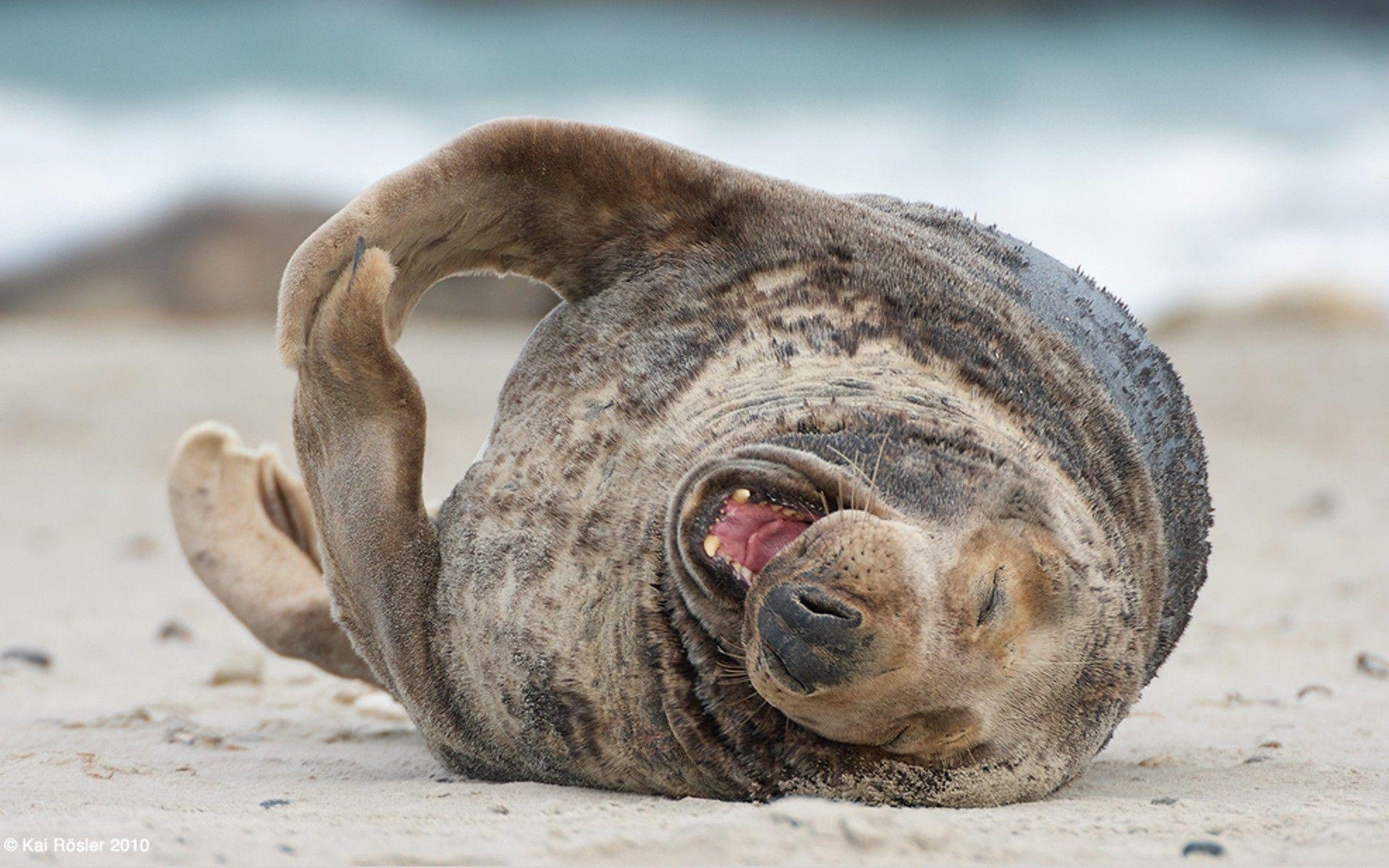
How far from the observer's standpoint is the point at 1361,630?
20.4ft

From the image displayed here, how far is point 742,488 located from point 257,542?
276cm

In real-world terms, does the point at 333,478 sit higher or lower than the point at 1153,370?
lower

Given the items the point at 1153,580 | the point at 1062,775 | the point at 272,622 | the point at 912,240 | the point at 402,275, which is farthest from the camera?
the point at 272,622

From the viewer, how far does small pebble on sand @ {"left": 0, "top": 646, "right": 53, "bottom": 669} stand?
5.68 meters

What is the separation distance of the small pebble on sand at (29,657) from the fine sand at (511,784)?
31 mm

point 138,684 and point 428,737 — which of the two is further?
point 138,684

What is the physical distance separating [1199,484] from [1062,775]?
1035 millimetres

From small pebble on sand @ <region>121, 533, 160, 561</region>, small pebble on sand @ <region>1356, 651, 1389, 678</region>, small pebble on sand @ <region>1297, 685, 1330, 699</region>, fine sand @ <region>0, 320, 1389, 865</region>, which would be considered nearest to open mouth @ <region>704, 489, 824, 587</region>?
fine sand @ <region>0, 320, 1389, 865</region>

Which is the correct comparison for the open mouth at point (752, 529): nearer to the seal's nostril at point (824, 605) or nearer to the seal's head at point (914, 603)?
the seal's head at point (914, 603)

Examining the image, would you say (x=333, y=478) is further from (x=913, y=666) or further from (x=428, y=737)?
(x=913, y=666)

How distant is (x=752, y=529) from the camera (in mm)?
3133

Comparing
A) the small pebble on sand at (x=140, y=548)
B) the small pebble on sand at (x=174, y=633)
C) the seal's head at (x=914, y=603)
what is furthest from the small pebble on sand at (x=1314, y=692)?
the small pebble on sand at (x=140, y=548)

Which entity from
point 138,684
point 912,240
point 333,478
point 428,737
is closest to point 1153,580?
point 912,240

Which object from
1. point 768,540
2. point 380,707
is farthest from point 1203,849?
point 380,707
